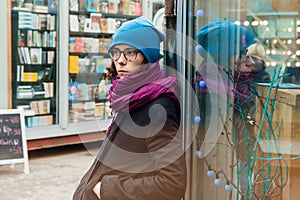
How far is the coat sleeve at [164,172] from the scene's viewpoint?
1.16 m

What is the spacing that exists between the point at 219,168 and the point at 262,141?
25 centimetres

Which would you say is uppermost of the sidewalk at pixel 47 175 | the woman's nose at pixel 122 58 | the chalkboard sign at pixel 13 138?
the woman's nose at pixel 122 58

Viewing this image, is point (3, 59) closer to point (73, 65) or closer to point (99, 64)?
point (73, 65)

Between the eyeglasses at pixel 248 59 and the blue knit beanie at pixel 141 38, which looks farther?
the eyeglasses at pixel 248 59

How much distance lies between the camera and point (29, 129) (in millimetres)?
5402

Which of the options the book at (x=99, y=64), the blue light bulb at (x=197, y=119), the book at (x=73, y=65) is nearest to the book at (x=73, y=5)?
the book at (x=73, y=65)

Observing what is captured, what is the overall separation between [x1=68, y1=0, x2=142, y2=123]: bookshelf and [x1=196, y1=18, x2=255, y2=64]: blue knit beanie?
3.85 metres

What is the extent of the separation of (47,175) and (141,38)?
11.6 ft

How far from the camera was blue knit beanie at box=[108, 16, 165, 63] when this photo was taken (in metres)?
1.32

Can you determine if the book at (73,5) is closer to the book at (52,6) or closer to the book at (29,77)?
the book at (52,6)

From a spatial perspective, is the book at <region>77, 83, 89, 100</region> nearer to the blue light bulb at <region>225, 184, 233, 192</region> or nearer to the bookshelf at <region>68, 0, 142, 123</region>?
the bookshelf at <region>68, 0, 142, 123</region>

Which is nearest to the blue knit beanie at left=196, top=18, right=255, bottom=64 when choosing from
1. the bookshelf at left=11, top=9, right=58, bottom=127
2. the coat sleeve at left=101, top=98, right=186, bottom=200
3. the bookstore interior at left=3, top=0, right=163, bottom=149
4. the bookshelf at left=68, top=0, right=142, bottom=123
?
the coat sleeve at left=101, top=98, right=186, bottom=200

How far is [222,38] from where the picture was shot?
186 cm

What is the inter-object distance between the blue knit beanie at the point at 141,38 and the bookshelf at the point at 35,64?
4.15 meters
